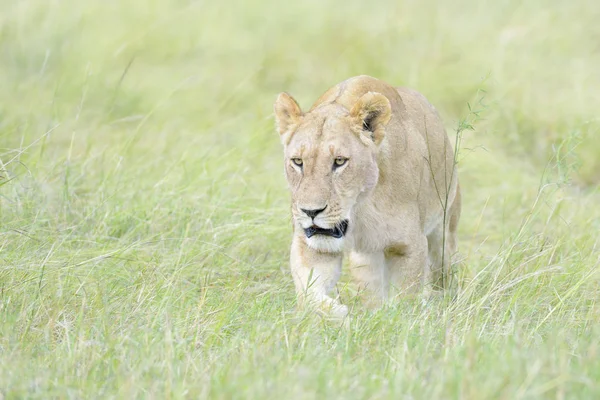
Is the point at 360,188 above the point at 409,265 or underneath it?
above

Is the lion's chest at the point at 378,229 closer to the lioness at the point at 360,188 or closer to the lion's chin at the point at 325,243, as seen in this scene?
the lioness at the point at 360,188

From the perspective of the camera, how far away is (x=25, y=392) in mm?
3346

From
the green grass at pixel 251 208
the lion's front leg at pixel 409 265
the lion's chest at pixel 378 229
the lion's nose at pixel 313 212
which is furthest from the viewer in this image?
the lion's front leg at pixel 409 265

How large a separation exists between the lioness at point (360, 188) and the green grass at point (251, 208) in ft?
0.71

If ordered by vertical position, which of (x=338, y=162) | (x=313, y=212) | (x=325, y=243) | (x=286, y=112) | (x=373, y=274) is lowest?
(x=373, y=274)

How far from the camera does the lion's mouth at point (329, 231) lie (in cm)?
460

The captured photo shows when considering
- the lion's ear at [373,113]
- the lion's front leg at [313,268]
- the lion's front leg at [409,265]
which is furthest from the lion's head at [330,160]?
the lion's front leg at [409,265]

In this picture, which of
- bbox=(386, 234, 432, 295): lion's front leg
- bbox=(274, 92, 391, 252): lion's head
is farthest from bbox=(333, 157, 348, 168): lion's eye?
bbox=(386, 234, 432, 295): lion's front leg

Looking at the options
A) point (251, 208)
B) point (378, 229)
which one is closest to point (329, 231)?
point (378, 229)

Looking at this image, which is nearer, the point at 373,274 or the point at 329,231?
the point at 329,231

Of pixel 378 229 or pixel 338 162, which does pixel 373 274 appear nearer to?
pixel 378 229

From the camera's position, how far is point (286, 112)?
4.91 meters

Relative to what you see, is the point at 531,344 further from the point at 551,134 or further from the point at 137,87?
the point at 137,87

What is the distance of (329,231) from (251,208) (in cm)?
160
